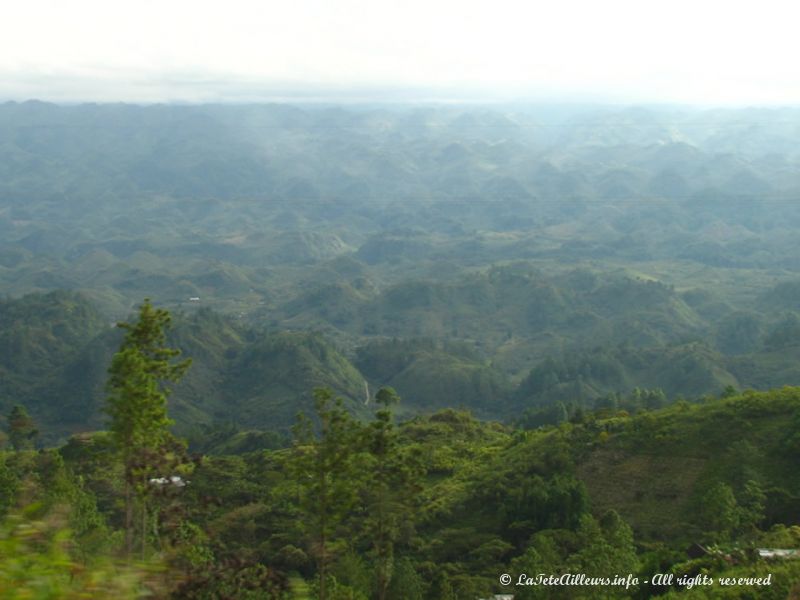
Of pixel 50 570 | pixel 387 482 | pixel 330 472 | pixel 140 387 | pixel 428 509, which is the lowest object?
pixel 428 509

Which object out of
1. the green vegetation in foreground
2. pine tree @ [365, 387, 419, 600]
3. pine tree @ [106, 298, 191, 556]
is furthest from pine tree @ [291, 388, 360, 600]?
pine tree @ [106, 298, 191, 556]

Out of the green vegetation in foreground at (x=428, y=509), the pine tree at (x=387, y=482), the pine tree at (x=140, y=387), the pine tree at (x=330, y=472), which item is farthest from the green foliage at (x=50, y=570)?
the pine tree at (x=140, y=387)

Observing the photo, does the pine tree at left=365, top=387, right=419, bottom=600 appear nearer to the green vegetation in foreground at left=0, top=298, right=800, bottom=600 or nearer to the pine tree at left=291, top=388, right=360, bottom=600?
the green vegetation in foreground at left=0, top=298, right=800, bottom=600

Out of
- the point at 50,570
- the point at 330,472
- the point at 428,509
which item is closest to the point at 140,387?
the point at 330,472

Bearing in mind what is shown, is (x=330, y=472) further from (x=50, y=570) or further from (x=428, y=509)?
(x=428, y=509)

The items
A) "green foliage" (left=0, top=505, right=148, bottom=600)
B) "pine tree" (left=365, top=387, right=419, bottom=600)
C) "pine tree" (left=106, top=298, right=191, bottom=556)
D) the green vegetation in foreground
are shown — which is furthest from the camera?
"pine tree" (left=106, top=298, right=191, bottom=556)

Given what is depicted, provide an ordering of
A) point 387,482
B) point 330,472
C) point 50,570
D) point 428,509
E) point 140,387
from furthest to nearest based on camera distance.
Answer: point 428,509 < point 140,387 < point 387,482 < point 330,472 < point 50,570

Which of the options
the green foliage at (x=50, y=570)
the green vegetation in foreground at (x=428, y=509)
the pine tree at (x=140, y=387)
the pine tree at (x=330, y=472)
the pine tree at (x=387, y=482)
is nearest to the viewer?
the green foliage at (x=50, y=570)

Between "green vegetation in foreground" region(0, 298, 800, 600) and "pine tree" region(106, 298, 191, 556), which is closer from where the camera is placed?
"green vegetation in foreground" region(0, 298, 800, 600)

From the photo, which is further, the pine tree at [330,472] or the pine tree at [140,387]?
the pine tree at [140,387]

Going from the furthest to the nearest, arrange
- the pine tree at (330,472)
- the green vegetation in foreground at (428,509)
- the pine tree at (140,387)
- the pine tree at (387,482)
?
the pine tree at (140,387)
the pine tree at (387,482)
the pine tree at (330,472)
the green vegetation in foreground at (428,509)

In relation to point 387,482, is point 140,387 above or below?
above

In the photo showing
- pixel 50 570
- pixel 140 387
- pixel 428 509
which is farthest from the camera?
pixel 428 509

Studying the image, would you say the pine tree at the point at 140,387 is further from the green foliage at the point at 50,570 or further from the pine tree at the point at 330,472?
the green foliage at the point at 50,570
